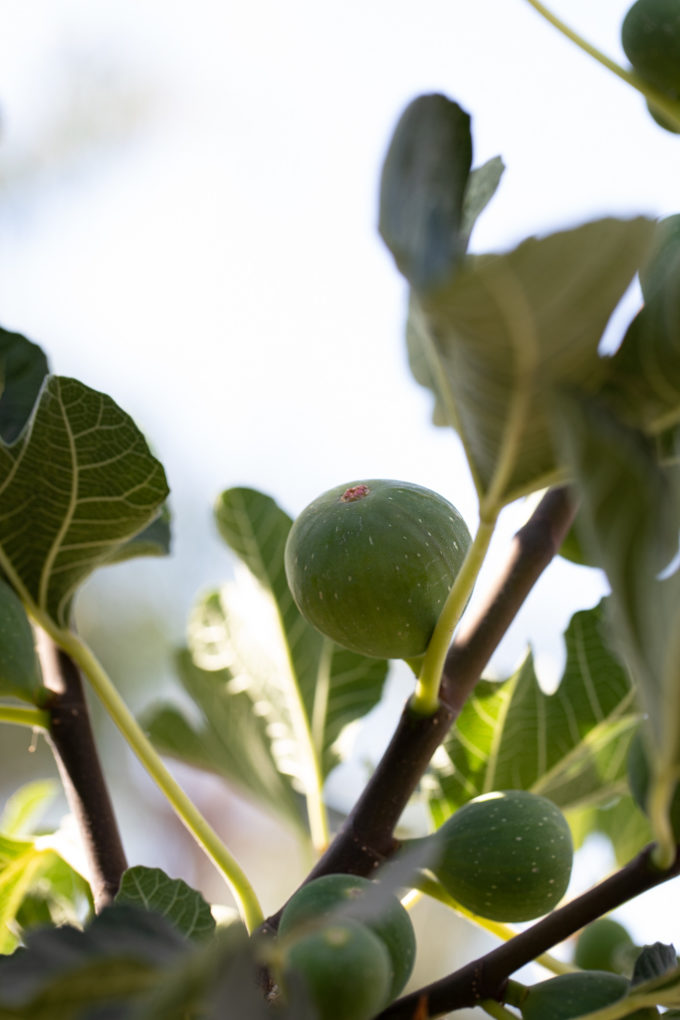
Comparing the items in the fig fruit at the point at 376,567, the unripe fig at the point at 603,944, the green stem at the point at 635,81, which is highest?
the green stem at the point at 635,81

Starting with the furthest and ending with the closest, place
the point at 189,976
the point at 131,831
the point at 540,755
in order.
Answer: the point at 131,831 → the point at 540,755 → the point at 189,976

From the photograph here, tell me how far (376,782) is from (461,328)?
1.39 ft

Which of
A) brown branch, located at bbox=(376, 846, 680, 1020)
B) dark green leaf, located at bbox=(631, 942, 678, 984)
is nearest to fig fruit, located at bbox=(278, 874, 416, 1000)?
brown branch, located at bbox=(376, 846, 680, 1020)

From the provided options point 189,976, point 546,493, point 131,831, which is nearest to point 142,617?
point 131,831

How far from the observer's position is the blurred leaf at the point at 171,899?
2.20ft

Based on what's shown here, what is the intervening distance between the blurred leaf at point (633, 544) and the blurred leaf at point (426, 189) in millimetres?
84

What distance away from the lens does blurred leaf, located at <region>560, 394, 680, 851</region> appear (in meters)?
0.40

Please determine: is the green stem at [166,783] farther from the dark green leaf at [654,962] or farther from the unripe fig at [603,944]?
the unripe fig at [603,944]

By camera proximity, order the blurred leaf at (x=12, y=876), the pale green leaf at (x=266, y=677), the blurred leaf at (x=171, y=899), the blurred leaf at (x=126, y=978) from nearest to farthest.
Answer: the blurred leaf at (x=126, y=978), the blurred leaf at (x=171, y=899), the blurred leaf at (x=12, y=876), the pale green leaf at (x=266, y=677)

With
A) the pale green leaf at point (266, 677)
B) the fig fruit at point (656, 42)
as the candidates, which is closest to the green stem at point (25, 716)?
the pale green leaf at point (266, 677)

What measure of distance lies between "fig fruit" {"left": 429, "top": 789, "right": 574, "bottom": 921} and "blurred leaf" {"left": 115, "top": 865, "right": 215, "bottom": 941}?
165 mm

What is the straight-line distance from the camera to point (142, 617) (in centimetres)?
536

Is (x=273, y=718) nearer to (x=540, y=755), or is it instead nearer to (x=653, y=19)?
(x=540, y=755)

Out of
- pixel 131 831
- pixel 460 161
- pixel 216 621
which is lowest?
pixel 131 831
